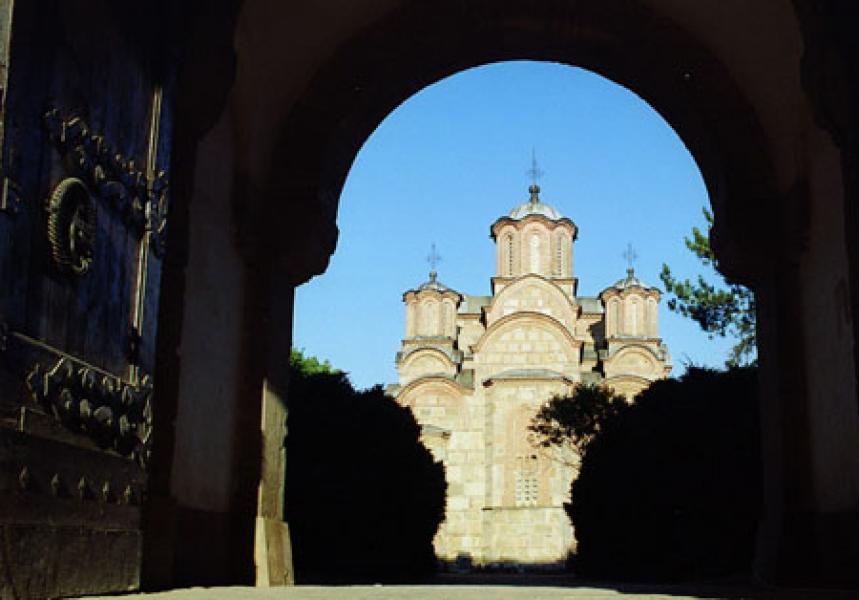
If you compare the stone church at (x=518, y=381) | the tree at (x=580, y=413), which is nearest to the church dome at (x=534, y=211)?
the stone church at (x=518, y=381)

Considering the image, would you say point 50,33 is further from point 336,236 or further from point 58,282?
point 336,236

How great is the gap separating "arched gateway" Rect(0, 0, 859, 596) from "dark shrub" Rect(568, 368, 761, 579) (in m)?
7.96

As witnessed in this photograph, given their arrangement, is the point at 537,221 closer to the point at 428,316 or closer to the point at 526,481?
the point at 428,316

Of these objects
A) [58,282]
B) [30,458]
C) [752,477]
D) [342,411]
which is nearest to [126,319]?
[58,282]

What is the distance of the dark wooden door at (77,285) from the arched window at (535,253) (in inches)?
1762

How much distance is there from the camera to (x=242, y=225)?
8.52 m

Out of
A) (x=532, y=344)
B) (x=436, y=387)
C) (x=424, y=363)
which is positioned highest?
(x=532, y=344)

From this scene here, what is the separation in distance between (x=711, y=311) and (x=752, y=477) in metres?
11.2

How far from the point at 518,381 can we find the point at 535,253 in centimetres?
848

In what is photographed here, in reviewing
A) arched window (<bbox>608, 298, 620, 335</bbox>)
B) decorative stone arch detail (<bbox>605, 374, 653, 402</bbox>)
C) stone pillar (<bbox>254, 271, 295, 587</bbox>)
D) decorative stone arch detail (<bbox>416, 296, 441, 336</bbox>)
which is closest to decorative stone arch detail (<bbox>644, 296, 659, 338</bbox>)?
arched window (<bbox>608, 298, 620, 335</bbox>)

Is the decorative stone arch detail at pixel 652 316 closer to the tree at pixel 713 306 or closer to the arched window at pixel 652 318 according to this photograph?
the arched window at pixel 652 318

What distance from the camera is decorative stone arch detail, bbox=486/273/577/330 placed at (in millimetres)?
47406

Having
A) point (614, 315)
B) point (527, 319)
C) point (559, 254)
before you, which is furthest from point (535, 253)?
point (527, 319)

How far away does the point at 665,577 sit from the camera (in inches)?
757
